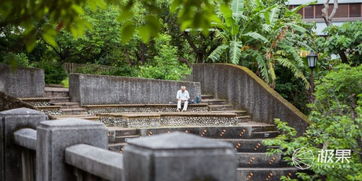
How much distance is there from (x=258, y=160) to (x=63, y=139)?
33.3ft

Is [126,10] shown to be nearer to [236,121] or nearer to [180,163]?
[180,163]

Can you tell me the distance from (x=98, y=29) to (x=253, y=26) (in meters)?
6.51

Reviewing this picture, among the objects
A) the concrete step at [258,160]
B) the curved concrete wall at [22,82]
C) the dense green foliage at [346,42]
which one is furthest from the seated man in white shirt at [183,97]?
the concrete step at [258,160]

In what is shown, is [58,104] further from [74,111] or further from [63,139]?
[63,139]

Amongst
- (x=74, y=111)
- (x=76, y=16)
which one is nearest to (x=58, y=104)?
(x=74, y=111)

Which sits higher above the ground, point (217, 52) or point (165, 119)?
point (217, 52)

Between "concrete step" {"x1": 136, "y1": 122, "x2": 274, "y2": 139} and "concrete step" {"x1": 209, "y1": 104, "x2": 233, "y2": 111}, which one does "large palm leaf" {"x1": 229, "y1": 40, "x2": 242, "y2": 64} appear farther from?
"concrete step" {"x1": 136, "y1": 122, "x2": 274, "y2": 139}

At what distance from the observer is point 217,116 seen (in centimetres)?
1683

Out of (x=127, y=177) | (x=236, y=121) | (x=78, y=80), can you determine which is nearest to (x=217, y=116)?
(x=236, y=121)

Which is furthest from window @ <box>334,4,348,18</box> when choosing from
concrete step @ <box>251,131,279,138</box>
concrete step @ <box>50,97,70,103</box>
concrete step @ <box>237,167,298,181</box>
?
concrete step @ <box>237,167,298,181</box>

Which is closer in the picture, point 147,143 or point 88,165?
point 147,143

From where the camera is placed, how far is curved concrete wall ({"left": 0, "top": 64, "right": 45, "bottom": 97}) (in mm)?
17641

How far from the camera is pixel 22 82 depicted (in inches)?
712

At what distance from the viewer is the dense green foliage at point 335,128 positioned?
33.1ft
